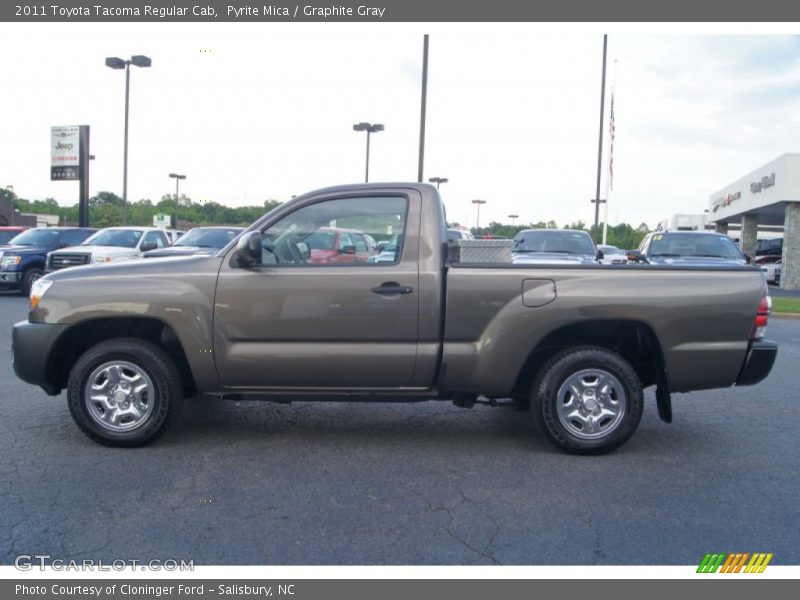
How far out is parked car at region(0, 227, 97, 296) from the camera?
17.2m

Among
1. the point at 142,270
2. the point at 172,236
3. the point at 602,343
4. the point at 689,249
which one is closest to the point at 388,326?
the point at 602,343

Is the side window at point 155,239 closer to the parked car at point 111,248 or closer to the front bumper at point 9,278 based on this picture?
the parked car at point 111,248

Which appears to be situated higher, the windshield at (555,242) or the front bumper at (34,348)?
the windshield at (555,242)

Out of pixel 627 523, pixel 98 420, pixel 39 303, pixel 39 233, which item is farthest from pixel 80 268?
pixel 39 233

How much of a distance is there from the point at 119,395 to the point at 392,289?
2.14 m

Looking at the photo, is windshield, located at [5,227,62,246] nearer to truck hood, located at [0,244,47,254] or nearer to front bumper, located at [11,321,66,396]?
truck hood, located at [0,244,47,254]

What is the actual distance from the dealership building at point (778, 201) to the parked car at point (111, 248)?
20.6m

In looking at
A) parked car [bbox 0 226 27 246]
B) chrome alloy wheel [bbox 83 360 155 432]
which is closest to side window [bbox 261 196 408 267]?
chrome alloy wheel [bbox 83 360 155 432]

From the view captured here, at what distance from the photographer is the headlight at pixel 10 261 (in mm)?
17219

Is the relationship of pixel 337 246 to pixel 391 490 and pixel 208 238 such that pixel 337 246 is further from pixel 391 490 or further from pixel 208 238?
pixel 208 238

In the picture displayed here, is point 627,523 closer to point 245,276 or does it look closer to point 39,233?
point 245,276

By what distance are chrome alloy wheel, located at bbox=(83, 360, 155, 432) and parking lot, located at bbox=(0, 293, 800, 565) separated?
A: 228 millimetres

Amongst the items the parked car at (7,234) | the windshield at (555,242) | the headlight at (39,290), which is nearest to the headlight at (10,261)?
the parked car at (7,234)
